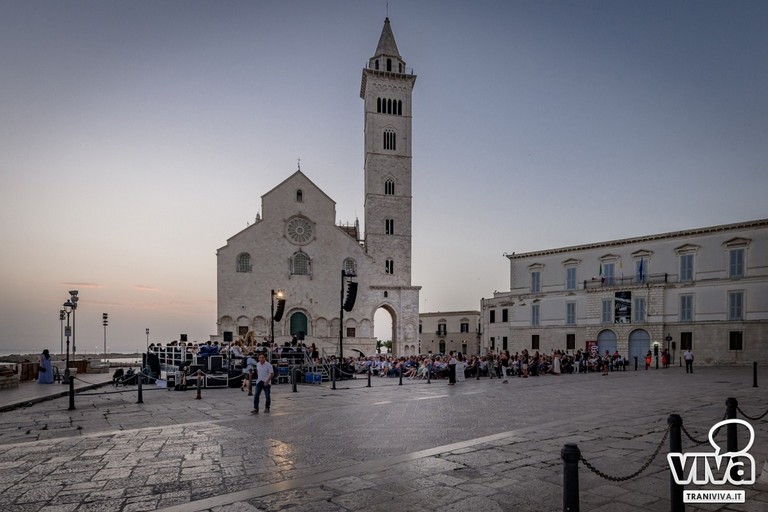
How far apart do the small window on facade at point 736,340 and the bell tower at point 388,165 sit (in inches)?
938

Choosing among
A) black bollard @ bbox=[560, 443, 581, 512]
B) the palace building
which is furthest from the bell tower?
black bollard @ bbox=[560, 443, 581, 512]

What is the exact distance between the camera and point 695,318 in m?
33.8

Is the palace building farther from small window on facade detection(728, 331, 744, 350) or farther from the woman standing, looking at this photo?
the woman standing

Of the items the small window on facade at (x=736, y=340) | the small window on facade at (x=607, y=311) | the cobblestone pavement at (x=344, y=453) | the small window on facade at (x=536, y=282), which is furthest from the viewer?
the small window on facade at (x=536, y=282)

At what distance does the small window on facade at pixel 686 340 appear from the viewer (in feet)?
111

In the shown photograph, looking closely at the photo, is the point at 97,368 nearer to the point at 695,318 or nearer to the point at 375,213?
the point at 375,213

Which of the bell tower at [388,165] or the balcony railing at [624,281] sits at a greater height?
the bell tower at [388,165]

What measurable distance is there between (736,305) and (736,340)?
2.17 metres

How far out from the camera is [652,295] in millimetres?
35656

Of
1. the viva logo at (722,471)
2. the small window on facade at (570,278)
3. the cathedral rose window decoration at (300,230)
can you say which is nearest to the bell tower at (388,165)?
the cathedral rose window decoration at (300,230)

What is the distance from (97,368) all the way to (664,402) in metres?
27.7

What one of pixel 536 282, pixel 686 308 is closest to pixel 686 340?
pixel 686 308

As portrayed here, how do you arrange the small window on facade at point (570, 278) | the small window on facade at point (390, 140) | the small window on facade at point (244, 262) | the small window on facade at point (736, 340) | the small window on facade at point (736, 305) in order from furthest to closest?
the small window on facade at point (390, 140) < the small window on facade at point (244, 262) < the small window on facade at point (570, 278) < the small window on facade at point (736, 305) < the small window on facade at point (736, 340)

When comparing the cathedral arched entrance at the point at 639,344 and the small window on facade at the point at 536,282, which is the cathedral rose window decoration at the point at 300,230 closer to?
the small window on facade at the point at 536,282
